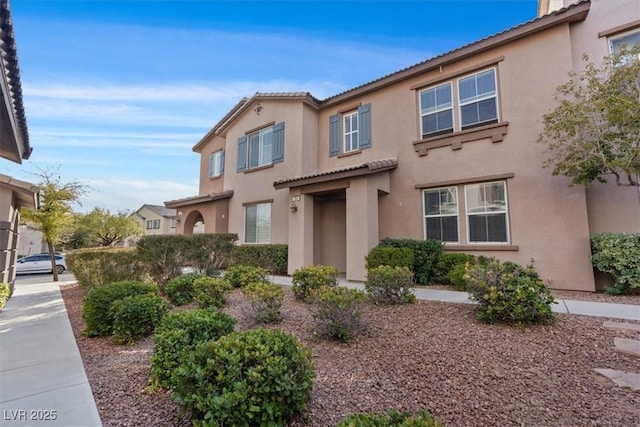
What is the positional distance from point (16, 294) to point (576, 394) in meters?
15.0

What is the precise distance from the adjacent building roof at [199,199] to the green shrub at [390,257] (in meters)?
9.19

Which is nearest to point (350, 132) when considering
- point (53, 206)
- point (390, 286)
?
point (390, 286)

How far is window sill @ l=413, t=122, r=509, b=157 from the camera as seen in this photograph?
927 cm

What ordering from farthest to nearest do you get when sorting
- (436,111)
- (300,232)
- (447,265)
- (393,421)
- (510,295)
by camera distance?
(300,232), (436,111), (447,265), (510,295), (393,421)

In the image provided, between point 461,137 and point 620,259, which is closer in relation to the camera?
point 620,259

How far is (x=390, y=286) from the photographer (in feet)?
20.9

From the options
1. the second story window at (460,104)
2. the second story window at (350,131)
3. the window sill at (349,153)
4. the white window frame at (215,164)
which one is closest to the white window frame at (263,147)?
the second story window at (350,131)

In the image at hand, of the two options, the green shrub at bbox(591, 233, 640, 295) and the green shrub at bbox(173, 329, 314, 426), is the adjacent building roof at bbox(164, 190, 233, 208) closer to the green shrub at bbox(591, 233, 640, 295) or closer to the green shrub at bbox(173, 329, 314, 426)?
the green shrub at bbox(173, 329, 314, 426)

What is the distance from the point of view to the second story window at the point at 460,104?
9.69m

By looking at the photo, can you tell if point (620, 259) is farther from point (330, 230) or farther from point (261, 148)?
point (261, 148)

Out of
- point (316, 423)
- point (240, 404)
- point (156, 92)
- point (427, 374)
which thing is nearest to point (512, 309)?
point (427, 374)

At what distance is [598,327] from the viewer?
4887mm

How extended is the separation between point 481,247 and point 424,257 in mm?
1749

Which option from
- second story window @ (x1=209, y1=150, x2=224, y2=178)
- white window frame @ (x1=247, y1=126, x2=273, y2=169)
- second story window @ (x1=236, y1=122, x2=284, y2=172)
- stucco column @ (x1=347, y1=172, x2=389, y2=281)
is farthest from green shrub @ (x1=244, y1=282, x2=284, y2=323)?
second story window @ (x1=209, y1=150, x2=224, y2=178)
